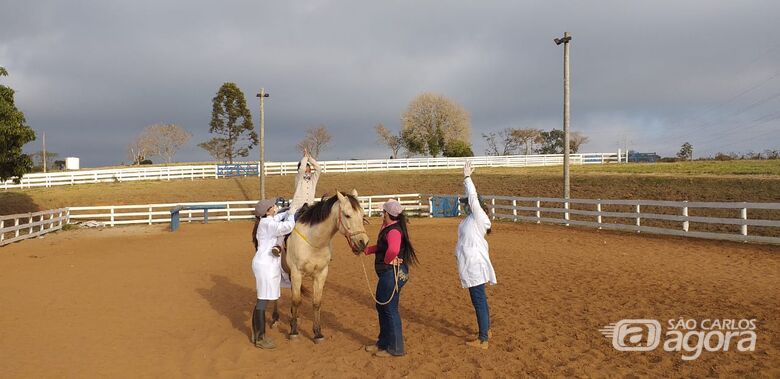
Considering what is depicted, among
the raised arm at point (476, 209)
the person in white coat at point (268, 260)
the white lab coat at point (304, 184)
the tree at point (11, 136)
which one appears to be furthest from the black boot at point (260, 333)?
the tree at point (11, 136)

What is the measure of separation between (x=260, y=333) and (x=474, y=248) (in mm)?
2822

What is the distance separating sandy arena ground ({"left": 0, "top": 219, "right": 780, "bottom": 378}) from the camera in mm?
4988

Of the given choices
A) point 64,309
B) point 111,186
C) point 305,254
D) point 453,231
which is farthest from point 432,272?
point 111,186

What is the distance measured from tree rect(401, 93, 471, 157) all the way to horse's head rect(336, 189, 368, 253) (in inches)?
2196

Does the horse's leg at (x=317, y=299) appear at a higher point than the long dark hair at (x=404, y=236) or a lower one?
lower

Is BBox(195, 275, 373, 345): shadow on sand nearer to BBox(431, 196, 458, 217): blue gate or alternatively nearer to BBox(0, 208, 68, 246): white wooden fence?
BBox(0, 208, 68, 246): white wooden fence

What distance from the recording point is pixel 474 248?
534 centimetres

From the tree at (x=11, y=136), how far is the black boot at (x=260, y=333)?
16.9 metres

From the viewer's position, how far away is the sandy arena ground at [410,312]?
4.99m

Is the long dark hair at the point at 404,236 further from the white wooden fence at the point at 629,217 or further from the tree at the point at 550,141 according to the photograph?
the tree at the point at 550,141

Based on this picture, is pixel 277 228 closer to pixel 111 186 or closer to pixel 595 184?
pixel 595 184

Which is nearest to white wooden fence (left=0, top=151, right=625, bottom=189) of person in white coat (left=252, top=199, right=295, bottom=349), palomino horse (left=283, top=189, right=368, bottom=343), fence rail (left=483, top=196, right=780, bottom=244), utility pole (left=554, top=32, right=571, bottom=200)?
fence rail (left=483, top=196, right=780, bottom=244)
